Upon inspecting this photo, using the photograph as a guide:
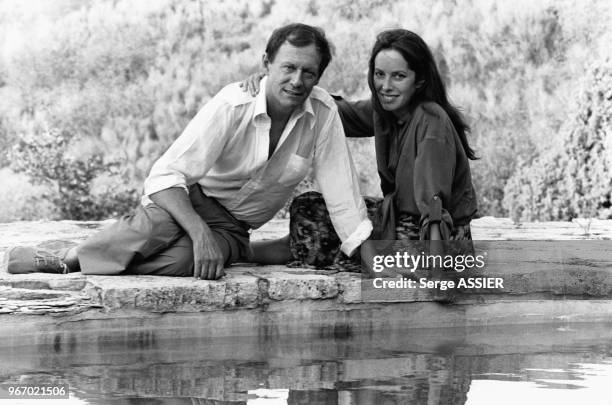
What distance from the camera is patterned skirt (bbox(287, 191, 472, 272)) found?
5.12 metres

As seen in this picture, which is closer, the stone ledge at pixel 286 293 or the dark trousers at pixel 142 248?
the stone ledge at pixel 286 293

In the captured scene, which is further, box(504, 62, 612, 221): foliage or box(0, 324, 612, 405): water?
box(504, 62, 612, 221): foliage

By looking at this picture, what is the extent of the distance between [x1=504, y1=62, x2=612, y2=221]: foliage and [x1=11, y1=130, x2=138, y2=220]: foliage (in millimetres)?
3101

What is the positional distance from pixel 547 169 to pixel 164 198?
17.5 feet

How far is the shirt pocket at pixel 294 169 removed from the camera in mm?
5020

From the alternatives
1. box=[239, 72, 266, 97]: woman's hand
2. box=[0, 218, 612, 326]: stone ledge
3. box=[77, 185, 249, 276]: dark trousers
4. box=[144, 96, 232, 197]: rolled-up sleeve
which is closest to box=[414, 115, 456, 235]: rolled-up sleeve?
box=[0, 218, 612, 326]: stone ledge

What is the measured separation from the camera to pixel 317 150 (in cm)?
510

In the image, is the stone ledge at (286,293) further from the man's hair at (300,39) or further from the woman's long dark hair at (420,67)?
the man's hair at (300,39)

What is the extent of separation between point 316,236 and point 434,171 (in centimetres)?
68

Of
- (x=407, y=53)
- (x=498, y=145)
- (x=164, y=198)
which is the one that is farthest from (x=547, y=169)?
(x=164, y=198)

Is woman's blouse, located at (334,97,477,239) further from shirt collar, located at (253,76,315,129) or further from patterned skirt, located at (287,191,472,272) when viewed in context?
shirt collar, located at (253,76,315,129)

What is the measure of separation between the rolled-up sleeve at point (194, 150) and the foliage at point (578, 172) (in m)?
4.81

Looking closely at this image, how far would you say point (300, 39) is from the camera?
4797 mm

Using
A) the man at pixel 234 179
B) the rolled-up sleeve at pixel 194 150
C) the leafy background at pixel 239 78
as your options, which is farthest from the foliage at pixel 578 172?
the rolled-up sleeve at pixel 194 150
